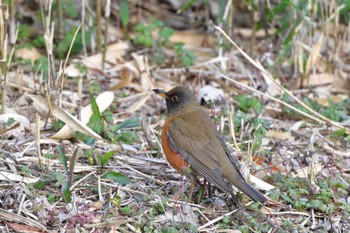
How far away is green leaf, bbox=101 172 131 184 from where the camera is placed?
21.2 feet

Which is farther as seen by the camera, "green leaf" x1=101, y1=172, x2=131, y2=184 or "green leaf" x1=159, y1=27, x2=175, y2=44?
"green leaf" x1=159, y1=27, x2=175, y2=44

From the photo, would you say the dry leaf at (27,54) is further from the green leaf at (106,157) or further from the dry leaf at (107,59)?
the green leaf at (106,157)

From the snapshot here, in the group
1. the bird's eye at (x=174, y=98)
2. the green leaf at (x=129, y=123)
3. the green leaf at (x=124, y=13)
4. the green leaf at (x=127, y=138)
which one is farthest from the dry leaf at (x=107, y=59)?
the bird's eye at (x=174, y=98)

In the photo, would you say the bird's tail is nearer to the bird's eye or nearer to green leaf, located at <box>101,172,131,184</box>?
green leaf, located at <box>101,172,131,184</box>

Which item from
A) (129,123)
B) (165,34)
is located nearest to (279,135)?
(129,123)

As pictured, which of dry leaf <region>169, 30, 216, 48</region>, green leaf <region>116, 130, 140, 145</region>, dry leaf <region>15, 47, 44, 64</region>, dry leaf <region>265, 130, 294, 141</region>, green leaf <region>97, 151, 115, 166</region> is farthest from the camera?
dry leaf <region>169, 30, 216, 48</region>

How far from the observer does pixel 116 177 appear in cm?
646

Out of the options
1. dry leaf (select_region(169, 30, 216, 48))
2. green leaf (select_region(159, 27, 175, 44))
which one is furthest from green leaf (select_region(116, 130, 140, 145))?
dry leaf (select_region(169, 30, 216, 48))

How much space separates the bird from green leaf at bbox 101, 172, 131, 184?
1.40ft

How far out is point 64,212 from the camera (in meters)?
5.92

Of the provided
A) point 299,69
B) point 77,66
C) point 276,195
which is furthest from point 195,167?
point 299,69

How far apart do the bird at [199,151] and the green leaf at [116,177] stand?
1.40 ft

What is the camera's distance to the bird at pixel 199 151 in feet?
20.3

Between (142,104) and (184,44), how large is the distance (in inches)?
78.9
